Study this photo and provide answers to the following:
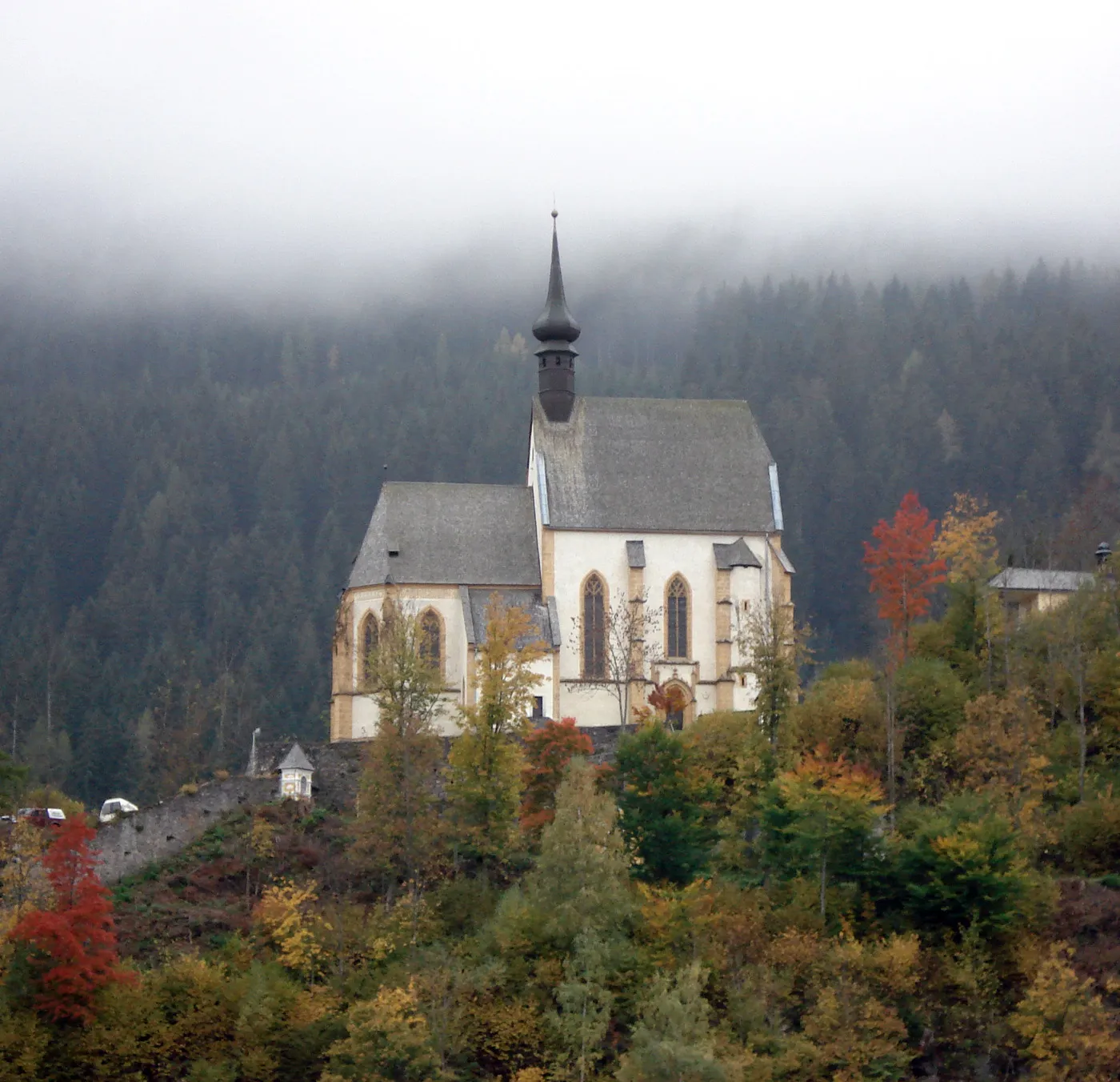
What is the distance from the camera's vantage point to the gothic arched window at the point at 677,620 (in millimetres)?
73625

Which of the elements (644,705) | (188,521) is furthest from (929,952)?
(188,521)

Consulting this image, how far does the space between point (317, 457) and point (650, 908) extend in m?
105

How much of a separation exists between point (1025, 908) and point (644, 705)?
74.6 feet

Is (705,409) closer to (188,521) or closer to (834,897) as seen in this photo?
(834,897)

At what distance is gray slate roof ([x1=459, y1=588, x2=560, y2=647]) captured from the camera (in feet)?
235

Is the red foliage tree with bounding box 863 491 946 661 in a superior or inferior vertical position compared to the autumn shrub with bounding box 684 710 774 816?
superior

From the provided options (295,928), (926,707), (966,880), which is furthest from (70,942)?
(926,707)

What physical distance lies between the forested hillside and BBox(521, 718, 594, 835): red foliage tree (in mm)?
35235

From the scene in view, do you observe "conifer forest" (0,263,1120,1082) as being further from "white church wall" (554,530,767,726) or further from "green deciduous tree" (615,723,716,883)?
"white church wall" (554,530,767,726)

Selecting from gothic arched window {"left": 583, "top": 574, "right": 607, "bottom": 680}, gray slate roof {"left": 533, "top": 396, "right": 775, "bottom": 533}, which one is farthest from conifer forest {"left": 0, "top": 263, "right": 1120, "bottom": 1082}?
gray slate roof {"left": 533, "top": 396, "right": 775, "bottom": 533}

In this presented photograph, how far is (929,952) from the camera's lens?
50875mm

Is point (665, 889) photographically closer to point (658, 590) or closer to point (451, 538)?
point (658, 590)

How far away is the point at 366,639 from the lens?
73.0 metres

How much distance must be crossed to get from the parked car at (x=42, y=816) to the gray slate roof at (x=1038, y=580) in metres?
32.7
